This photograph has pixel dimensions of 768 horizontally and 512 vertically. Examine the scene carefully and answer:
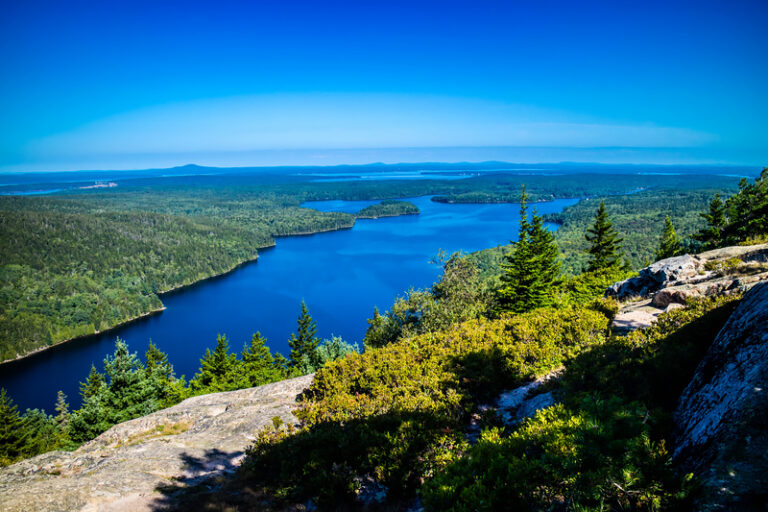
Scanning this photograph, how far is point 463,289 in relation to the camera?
32188mm

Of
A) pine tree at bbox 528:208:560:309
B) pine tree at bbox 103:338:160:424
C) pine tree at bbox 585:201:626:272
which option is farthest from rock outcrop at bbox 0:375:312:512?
pine tree at bbox 585:201:626:272

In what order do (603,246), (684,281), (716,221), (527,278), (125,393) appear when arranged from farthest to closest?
(716,221) → (603,246) → (125,393) → (527,278) → (684,281)

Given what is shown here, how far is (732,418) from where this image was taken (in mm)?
4090

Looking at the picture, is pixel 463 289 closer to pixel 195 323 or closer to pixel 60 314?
pixel 195 323

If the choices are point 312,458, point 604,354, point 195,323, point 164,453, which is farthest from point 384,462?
point 195,323

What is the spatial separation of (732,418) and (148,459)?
1190cm

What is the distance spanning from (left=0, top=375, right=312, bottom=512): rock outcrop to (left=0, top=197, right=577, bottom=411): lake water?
57.4 m

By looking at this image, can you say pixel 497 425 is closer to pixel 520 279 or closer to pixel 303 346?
pixel 520 279

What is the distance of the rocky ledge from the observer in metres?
11.6

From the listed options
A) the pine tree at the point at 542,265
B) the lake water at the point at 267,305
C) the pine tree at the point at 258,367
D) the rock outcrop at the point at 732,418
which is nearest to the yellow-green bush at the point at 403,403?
the rock outcrop at the point at 732,418

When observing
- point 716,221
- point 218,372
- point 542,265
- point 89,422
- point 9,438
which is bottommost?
point 9,438

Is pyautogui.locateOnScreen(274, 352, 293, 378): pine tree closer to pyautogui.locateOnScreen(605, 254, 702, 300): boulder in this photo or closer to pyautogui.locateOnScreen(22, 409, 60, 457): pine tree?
pyautogui.locateOnScreen(22, 409, 60, 457): pine tree

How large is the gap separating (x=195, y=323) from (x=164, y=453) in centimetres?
8809

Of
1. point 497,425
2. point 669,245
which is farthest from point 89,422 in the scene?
point 669,245
